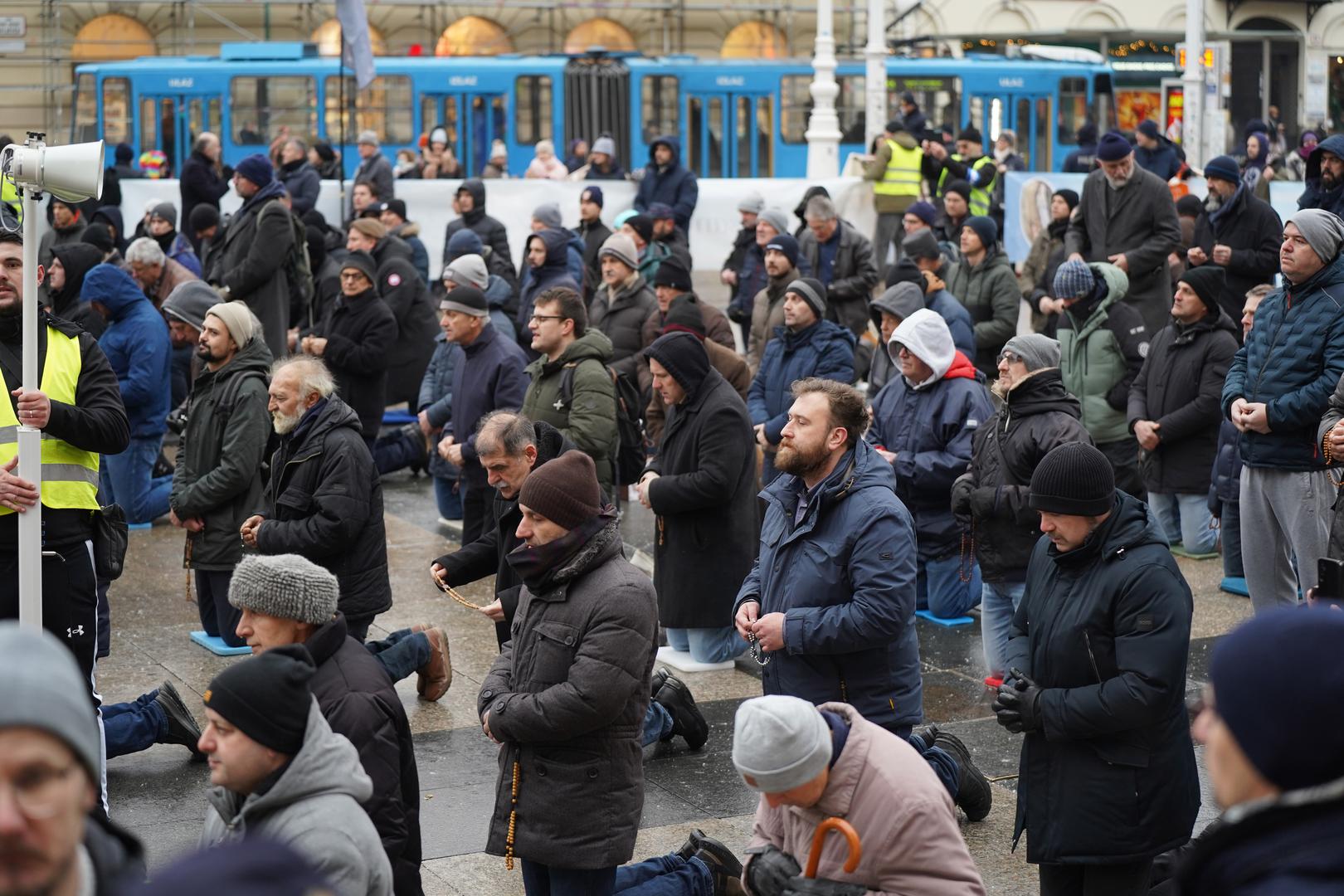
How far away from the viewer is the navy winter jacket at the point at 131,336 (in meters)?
10.3

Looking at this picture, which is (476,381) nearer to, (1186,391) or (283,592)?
(1186,391)

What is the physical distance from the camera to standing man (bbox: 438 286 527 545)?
9.35m

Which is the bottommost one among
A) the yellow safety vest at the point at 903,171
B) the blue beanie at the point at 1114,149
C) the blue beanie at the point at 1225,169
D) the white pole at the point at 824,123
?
the blue beanie at the point at 1225,169

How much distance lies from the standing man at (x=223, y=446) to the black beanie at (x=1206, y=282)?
4.96 m

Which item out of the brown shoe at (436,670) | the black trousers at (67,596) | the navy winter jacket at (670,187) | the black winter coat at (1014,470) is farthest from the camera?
the navy winter jacket at (670,187)

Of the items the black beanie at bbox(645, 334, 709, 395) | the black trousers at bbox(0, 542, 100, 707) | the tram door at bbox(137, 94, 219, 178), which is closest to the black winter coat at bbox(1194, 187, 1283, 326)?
the black beanie at bbox(645, 334, 709, 395)

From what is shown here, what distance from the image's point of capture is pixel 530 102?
101 ft

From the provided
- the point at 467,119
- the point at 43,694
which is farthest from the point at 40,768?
the point at 467,119

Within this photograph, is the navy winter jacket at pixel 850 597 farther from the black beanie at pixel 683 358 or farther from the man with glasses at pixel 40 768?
the man with glasses at pixel 40 768

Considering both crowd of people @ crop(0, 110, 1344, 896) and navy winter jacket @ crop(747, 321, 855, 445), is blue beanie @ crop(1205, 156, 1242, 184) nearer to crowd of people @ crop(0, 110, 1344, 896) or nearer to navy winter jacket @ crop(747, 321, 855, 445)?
crowd of people @ crop(0, 110, 1344, 896)

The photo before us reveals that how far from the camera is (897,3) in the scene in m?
44.6

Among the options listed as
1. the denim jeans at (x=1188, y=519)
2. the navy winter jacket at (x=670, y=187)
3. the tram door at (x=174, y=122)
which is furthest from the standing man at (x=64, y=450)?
the tram door at (x=174, y=122)

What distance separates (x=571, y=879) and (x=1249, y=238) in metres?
8.24

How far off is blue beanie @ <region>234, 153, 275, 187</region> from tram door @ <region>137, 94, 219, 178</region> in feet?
58.0
